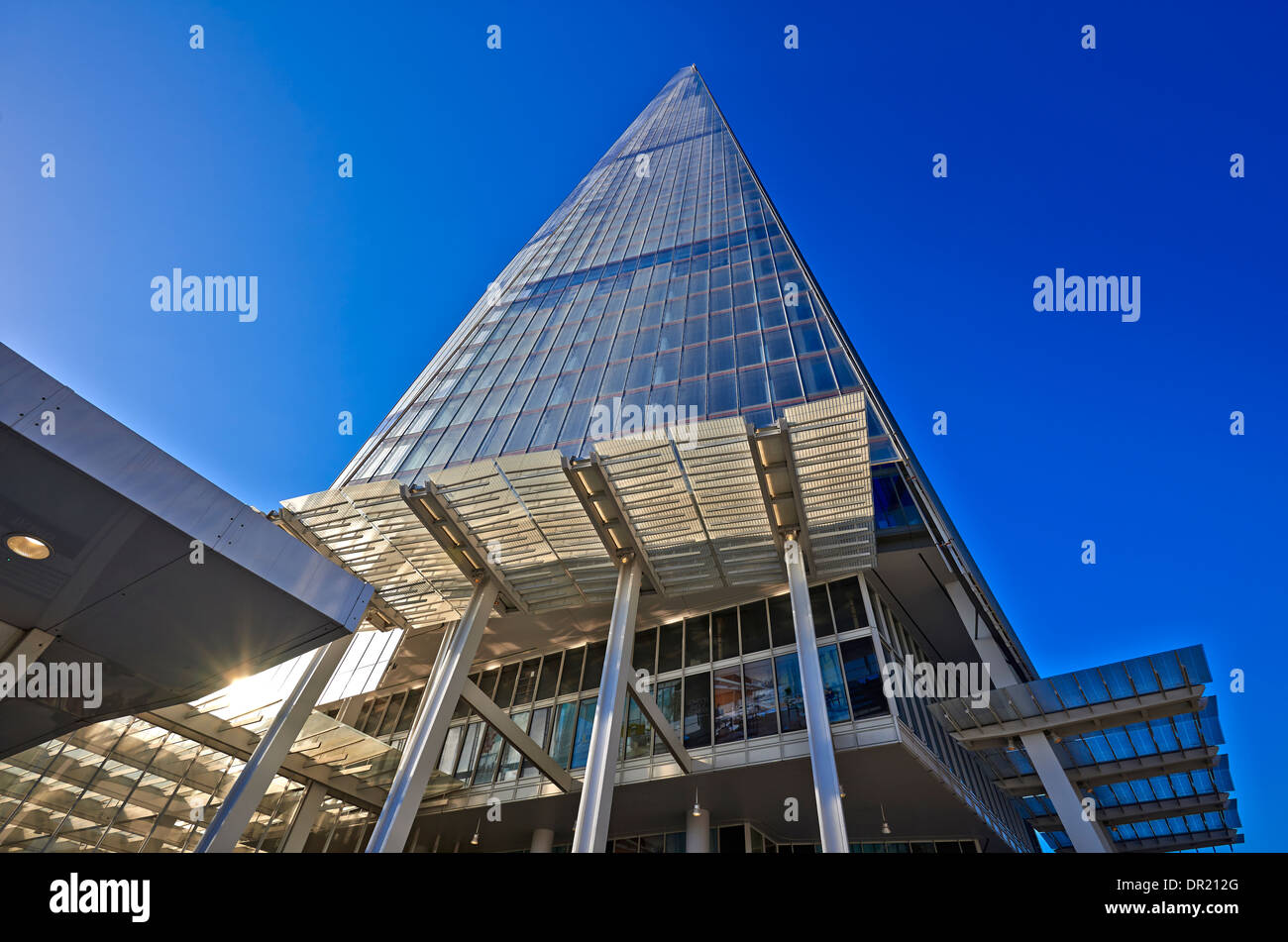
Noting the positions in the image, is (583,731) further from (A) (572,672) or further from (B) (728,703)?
(B) (728,703)

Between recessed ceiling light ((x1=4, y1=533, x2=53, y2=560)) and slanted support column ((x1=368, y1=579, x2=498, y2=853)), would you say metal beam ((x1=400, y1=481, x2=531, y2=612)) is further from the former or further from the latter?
recessed ceiling light ((x1=4, y1=533, x2=53, y2=560))

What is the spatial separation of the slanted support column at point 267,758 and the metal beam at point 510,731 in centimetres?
382

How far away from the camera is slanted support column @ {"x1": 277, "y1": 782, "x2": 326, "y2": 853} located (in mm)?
22453

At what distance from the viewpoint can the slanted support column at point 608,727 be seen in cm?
1501

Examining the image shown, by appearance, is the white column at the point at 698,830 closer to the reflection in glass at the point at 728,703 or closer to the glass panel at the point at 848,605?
the reflection in glass at the point at 728,703

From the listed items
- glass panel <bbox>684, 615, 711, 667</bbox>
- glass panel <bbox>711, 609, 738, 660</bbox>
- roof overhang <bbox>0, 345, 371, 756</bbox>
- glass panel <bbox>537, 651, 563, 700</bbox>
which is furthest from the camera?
glass panel <bbox>537, 651, 563, 700</bbox>

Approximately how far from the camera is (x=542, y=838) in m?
23.5

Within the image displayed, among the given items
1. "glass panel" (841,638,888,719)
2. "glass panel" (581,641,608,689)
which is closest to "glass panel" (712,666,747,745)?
"glass panel" (841,638,888,719)

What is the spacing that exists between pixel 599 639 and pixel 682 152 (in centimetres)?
4382

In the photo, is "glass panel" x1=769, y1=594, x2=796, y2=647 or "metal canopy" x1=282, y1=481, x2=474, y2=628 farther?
"glass panel" x1=769, y1=594, x2=796, y2=647

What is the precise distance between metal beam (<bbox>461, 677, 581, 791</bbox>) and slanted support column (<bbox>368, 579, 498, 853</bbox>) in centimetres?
41

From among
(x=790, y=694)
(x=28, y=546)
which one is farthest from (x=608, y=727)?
(x=28, y=546)

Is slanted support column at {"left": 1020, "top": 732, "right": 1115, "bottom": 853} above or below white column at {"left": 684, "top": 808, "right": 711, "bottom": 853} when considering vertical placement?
above
